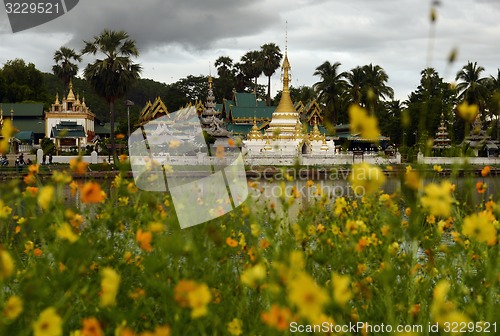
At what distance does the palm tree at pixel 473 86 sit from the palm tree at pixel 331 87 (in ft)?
33.7

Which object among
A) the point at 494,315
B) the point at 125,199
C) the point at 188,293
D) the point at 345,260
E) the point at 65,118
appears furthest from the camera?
the point at 65,118

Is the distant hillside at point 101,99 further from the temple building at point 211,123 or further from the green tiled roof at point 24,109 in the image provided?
the temple building at point 211,123

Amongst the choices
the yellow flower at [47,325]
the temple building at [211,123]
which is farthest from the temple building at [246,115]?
the yellow flower at [47,325]

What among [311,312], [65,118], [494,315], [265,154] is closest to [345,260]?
[494,315]

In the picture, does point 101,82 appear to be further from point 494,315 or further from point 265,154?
point 494,315

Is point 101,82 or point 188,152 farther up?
point 101,82

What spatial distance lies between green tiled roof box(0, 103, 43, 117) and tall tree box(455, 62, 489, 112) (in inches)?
1349

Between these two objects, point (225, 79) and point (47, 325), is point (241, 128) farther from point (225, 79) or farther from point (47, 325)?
point (47, 325)

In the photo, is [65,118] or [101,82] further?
[65,118]

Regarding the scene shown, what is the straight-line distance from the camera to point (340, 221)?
5.09 m

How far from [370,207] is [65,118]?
49997mm

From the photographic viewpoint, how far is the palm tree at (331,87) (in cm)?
5541

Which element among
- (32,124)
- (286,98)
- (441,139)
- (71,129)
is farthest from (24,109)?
(441,139)

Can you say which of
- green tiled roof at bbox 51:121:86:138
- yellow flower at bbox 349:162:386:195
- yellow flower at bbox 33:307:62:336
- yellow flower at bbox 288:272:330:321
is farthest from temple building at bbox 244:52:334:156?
yellow flower at bbox 288:272:330:321
